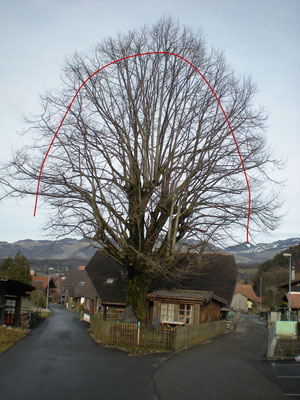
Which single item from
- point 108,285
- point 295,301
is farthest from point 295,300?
point 108,285

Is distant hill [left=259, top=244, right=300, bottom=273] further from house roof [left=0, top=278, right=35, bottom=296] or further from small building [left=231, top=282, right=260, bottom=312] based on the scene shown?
house roof [left=0, top=278, right=35, bottom=296]

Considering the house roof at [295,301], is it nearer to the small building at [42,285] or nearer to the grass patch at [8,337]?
the grass patch at [8,337]

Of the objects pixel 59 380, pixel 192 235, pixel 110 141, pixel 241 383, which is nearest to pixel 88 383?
pixel 59 380

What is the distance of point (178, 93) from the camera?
2145 cm

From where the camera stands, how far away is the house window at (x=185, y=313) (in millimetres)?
26203

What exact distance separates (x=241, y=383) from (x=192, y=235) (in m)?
9.69

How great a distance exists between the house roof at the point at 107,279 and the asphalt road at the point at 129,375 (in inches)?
435

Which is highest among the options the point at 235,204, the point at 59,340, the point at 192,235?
the point at 235,204

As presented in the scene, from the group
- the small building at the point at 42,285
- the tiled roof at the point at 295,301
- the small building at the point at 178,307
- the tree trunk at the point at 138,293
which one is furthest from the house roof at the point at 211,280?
the small building at the point at 42,285

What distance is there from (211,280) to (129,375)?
65.7 feet

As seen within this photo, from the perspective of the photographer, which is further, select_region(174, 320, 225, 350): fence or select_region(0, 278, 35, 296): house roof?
select_region(0, 278, 35, 296): house roof

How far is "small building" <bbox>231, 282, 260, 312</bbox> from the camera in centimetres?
9865

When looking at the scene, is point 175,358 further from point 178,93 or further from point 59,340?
point 178,93

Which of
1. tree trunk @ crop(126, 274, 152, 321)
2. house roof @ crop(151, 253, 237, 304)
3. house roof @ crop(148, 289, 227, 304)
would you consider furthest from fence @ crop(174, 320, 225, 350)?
house roof @ crop(151, 253, 237, 304)
